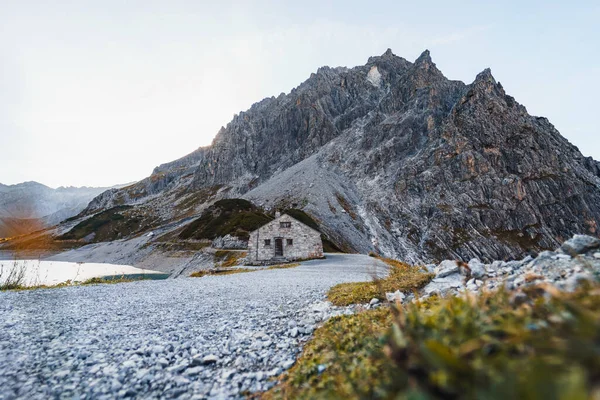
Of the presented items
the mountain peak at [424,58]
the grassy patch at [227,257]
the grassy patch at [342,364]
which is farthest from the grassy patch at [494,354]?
the mountain peak at [424,58]

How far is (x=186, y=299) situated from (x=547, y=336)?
45.9 ft

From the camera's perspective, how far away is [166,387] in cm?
492

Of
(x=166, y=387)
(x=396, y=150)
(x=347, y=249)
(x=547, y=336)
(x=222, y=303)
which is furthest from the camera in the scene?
(x=396, y=150)

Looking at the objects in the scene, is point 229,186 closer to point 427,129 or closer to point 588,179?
point 427,129

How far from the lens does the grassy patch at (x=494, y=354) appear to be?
1.62m

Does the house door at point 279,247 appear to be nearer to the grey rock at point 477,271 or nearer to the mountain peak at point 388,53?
the grey rock at point 477,271

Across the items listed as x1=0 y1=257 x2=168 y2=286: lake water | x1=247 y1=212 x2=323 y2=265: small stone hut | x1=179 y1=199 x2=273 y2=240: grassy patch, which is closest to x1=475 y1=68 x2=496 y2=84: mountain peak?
x1=179 y1=199 x2=273 y2=240: grassy patch

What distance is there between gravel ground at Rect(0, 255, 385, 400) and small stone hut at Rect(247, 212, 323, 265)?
106ft

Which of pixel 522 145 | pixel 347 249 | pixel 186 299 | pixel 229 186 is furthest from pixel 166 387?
pixel 229 186

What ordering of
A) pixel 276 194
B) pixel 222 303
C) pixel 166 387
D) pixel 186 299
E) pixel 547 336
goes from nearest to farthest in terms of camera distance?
pixel 547 336 < pixel 166 387 < pixel 222 303 < pixel 186 299 < pixel 276 194

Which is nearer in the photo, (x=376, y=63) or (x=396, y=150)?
(x=396, y=150)

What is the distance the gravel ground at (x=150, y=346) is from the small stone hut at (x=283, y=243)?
106ft

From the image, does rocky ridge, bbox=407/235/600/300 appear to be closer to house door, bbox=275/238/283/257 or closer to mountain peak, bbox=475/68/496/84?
house door, bbox=275/238/283/257

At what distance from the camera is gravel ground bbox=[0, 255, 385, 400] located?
493 cm
